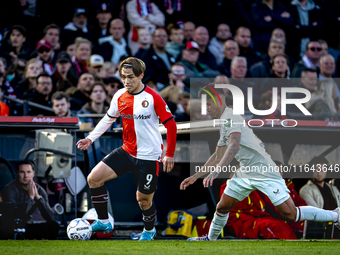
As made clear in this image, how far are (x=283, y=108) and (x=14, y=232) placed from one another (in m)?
4.91

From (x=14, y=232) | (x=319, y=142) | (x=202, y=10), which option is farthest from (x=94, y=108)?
(x=202, y=10)

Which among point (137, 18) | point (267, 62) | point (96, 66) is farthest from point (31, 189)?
point (267, 62)

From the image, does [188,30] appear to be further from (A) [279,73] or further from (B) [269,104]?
(B) [269,104]

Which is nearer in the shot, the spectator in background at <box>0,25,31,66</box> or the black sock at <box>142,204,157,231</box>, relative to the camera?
the black sock at <box>142,204,157,231</box>

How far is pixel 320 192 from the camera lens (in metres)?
8.45

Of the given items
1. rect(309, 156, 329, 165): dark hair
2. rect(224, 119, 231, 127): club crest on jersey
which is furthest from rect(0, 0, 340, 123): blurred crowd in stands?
rect(224, 119, 231, 127): club crest on jersey

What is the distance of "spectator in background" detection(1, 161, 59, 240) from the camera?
24.1ft

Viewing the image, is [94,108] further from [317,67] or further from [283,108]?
[317,67]

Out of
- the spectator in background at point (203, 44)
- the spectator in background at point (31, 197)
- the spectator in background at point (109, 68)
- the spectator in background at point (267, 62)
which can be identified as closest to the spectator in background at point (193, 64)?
the spectator in background at point (203, 44)

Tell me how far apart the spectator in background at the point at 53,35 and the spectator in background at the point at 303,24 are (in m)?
6.06

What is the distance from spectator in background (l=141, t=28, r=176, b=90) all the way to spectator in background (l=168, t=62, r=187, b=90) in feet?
1.36

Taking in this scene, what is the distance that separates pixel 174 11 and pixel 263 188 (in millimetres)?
7919

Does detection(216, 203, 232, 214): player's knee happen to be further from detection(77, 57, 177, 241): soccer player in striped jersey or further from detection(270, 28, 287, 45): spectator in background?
detection(270, 28, 287, 45): spectator in background

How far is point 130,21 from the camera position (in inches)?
491
